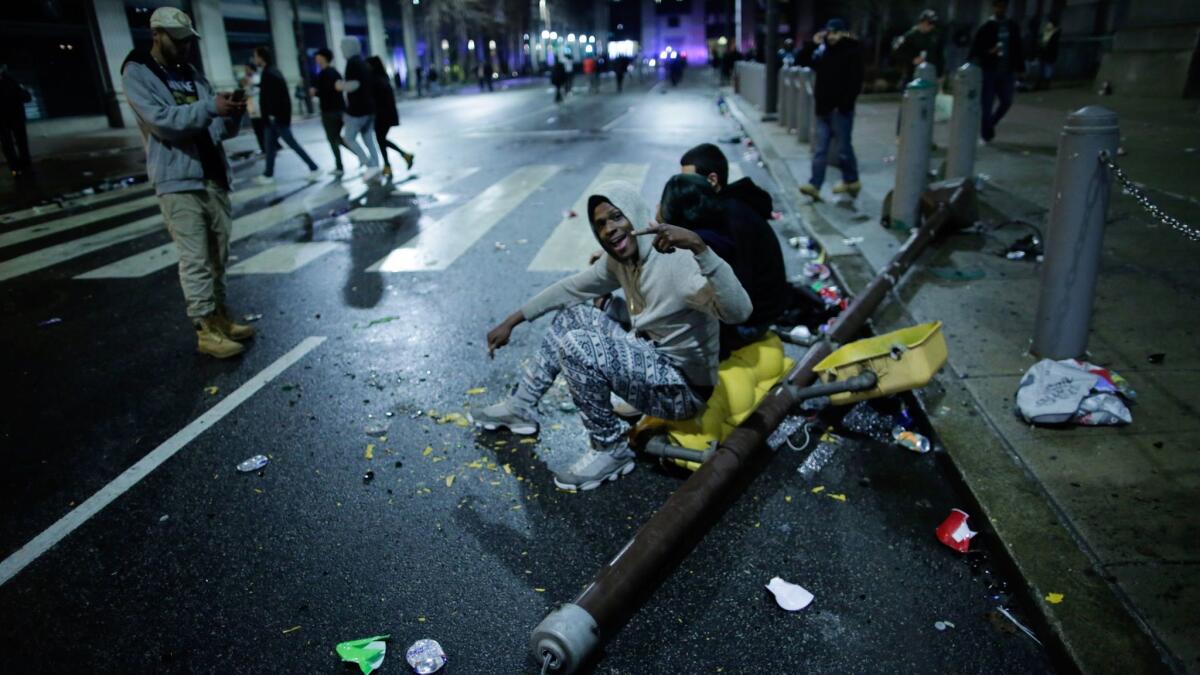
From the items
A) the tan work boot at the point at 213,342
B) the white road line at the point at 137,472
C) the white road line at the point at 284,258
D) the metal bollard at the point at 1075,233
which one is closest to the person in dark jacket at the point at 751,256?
the metal bollard at the point at 1075,233

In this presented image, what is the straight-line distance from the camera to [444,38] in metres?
56.4

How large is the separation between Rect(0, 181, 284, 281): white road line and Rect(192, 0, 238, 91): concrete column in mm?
20615

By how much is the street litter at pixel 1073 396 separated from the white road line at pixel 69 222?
32.6 feet

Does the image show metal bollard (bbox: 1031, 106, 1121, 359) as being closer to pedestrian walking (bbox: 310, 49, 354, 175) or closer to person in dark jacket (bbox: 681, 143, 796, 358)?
person in dark jacket (bbox: 681, 143, 796, 358)

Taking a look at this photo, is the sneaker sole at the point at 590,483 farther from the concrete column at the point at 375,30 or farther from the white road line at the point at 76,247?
the concrete column at the point at 375,30

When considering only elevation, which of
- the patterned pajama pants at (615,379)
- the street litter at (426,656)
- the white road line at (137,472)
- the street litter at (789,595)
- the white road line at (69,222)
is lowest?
the street litter at (789,595)

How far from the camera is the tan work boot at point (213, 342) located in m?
5.10

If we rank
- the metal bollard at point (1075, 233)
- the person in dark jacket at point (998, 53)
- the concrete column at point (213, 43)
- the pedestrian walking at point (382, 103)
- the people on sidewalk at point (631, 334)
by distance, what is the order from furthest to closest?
the concrete column at point (213, 43) → the pedestrian walking at point (382, 103) → the person in dark jacket at point (998, 53) → the metal bollard at point (1075, 233) → the people on sidewalk at point (631, 334)

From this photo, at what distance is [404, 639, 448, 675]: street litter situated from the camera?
245cm

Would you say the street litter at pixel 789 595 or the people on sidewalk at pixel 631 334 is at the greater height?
the people on sidewalk at pixel 631 334

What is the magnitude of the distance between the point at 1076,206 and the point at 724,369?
193 cm

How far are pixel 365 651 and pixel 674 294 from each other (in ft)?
5.77

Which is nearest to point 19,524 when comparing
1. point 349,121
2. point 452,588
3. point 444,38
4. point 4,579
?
point 4,579

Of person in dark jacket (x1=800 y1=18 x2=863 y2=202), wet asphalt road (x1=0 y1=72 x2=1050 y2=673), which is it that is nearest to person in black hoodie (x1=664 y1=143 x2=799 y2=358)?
wet asphalt road (x1=0 y1=72 x2=1050 y2=673)
